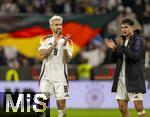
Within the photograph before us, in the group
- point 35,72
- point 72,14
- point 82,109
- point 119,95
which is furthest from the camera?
point 72,14

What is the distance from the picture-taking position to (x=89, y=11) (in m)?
25.4

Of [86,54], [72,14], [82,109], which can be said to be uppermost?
[72,14]

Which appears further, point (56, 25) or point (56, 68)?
point (56, 68)

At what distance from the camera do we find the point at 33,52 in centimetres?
2427

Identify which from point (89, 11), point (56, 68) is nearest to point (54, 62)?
point (56, 68)

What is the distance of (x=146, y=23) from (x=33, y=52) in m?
4.21

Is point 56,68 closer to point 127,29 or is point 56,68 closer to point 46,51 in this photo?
point 46,51

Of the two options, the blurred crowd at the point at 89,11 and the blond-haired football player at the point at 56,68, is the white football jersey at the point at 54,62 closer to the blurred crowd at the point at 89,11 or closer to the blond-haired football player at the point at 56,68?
the blond-haired football player at the point at 56,68

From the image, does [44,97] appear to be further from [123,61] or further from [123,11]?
[123,11]

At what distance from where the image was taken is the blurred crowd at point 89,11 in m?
23.9

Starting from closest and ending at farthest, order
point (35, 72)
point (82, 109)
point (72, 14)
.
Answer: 1. point (82, 109)
2. point (35, 72)
3. point (72, 14)

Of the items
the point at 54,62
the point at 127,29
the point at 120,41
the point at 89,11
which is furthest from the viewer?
the point at 89,11

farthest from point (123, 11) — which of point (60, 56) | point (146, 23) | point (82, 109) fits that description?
point (60, 56)

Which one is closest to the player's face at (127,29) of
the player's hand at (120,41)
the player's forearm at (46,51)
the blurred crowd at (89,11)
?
the player's hand at (120,41)
